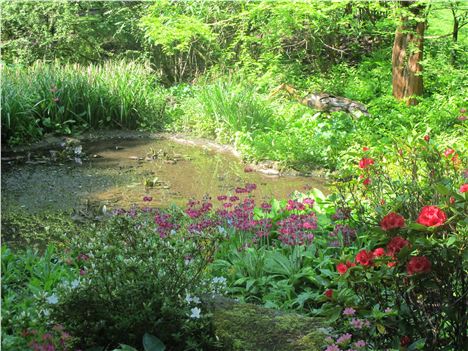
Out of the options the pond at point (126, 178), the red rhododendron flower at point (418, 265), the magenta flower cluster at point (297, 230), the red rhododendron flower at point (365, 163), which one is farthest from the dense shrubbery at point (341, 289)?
the pond at point (126, 178)

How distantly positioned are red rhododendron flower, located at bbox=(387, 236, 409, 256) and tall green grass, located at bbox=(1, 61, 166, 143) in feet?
25.9

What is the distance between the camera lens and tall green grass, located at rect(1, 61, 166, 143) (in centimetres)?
969

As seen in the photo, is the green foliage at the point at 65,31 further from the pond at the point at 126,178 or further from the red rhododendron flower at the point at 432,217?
the red rhododendron flower at the point at 432,217

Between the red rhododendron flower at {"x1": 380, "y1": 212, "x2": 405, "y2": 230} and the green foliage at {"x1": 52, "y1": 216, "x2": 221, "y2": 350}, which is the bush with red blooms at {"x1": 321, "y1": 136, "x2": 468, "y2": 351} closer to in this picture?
the red rhododendron flower at {"x1": 380, "y1": 212, "x2": 405, "y2": 230}

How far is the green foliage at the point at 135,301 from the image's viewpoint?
2.79m

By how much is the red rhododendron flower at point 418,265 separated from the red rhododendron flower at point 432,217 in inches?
6.0

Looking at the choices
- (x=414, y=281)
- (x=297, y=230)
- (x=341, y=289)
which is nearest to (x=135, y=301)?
(x=341, y=289)

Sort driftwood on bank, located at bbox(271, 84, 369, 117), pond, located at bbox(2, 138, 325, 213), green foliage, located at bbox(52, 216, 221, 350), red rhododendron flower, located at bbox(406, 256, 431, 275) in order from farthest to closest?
1. driftwood on bank, located at bbox(271, 84, 369, 117)
2. pond, located at bbox(2, 138, 325, 213)
3. green foliage, located at bbox(52, 216, 221, 350)
4. red rhododendron flower, located at bbox(406, 256, 431, 275)

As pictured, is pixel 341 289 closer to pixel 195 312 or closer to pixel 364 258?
pixel 364 258

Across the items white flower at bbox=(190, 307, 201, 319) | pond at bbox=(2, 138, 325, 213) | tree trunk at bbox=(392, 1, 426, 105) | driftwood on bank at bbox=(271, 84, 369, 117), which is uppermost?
white flower at bbox=(190, 307, 201, 319)

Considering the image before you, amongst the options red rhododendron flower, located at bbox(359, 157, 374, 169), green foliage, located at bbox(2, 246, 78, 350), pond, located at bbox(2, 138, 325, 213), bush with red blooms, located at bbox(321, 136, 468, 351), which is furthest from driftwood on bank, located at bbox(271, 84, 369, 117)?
bush with red blooms, located at bbox(321, 136, 468, 351)

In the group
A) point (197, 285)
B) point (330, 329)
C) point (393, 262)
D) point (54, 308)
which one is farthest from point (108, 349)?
point (393, 262)

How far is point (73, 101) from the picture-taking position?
10469 mm

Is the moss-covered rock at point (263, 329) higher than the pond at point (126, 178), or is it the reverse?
the moss-covered rock at point (263, 329)
